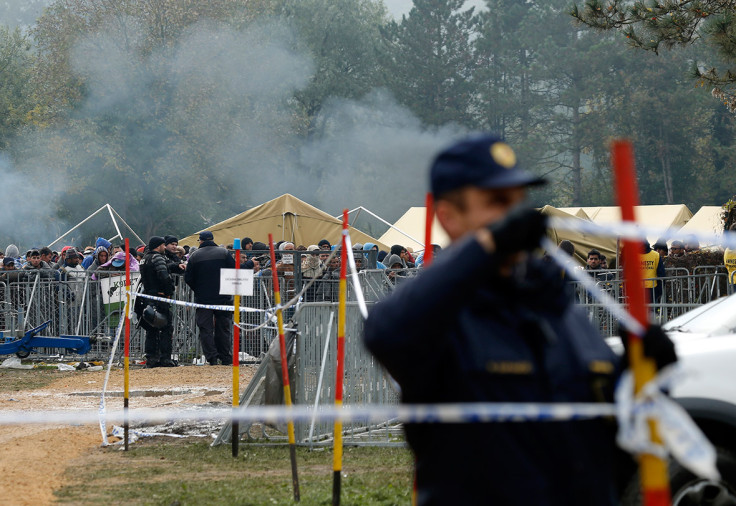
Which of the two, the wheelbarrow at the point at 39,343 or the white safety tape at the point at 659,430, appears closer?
the white safety tape at the point at 659,430

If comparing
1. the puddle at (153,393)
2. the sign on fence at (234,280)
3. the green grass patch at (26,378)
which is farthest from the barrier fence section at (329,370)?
the green grass patch at (26,378)

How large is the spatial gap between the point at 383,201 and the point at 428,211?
54.2 meters

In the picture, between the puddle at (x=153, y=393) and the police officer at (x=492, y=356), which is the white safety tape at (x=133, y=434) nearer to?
the puddle at (x=153, y=393)

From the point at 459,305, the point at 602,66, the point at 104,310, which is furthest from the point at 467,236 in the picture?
the point at 602,66

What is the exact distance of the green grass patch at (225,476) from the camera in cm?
680

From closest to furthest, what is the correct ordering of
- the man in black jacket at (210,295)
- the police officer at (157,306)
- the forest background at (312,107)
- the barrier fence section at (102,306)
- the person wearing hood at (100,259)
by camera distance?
the police officer at (157,306)
the man in black jacket at (210,295)
the barrier fence section at (102,306)
the person wearing hood at (100,259)
the forest background at (312,107)

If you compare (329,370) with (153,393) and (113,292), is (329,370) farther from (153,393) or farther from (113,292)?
(113,292)

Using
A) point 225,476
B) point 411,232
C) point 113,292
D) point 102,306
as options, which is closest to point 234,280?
point 225,476

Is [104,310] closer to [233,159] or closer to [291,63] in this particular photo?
[233,159]

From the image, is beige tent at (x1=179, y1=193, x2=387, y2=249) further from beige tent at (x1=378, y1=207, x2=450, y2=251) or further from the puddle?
the puddle

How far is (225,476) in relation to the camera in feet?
24.9

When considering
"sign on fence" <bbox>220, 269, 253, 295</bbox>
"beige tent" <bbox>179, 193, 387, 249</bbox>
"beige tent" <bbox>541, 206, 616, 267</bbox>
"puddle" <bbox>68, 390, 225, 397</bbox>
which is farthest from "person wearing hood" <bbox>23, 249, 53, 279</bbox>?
"beige tent" <bbox>541, 206, 616, 267</bbox>

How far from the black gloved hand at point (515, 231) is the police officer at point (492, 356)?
0.03 meters

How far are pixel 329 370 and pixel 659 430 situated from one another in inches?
268
